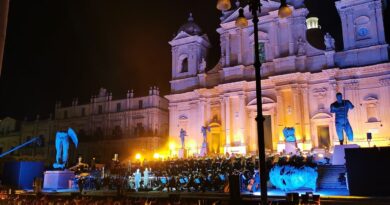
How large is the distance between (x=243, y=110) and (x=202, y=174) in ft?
61.5

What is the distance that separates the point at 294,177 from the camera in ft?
52.6

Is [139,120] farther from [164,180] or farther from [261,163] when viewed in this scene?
[261,163]

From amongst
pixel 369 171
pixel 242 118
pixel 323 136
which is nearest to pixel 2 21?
pixel 369 171

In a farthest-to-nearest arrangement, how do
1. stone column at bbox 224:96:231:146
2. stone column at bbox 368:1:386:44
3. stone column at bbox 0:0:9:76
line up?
stone column at bbox 224:96:231:146 → stone column at bbox 368:1:386:44 → stone column at bbox 0:0:9:76

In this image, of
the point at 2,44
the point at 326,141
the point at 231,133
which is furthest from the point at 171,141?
the point at 2,44

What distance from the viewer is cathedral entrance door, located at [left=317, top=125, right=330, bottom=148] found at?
33.5 metres

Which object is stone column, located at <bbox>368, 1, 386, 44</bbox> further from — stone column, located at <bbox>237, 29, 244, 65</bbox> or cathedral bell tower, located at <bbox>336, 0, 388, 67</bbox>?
stone column, located at <bbox>237, 29, 244, 65</bbox>

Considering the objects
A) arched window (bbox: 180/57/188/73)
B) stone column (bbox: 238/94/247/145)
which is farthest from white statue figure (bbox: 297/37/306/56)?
arched window (bbox: 180/57/188/73)

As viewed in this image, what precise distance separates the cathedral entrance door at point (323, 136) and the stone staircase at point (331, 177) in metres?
13.0

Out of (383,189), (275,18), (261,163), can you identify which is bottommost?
(383,189)

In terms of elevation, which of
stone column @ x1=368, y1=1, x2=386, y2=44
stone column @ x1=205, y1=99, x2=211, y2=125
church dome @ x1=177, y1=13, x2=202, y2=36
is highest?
church dome @ x1=177, y1=13, x2=202, y2=36

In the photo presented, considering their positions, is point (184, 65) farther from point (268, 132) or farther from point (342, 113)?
point (342, 113)

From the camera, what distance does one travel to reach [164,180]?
2094 centimetres

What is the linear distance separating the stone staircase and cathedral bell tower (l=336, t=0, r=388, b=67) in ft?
52.6
